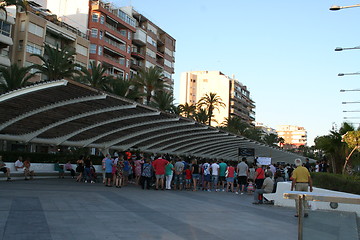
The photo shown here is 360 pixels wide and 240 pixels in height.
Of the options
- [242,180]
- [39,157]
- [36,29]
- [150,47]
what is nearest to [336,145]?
[242,180]

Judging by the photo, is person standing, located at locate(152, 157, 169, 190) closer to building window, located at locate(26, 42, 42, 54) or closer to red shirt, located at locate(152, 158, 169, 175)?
red shirt, located at locate(152, 158, 169, 175)

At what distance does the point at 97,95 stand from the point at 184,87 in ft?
339

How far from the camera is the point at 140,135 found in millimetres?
27938

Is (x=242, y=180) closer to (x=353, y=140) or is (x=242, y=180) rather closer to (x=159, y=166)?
(x=159, y=166)

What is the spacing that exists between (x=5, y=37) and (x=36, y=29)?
5.33 m

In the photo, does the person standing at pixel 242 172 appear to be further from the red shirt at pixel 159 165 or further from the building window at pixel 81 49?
the building window at pixel 81 49

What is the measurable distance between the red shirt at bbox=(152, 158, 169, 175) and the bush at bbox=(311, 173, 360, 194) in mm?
6333

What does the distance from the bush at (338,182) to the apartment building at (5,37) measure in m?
32.9

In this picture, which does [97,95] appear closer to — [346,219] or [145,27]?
[346,219]

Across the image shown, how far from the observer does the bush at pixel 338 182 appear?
1298 cm

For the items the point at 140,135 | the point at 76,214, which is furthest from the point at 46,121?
the point at 76,214

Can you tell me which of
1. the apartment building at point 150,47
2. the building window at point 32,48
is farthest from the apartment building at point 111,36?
the building window at point 32,48

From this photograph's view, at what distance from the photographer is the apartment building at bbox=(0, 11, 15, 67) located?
38.5 m

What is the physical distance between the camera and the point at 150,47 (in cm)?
7050
